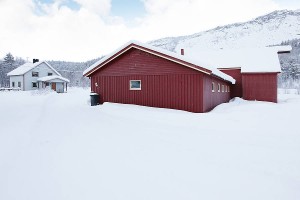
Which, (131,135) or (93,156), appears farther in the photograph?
(131,135)

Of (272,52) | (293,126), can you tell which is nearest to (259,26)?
(272,52)

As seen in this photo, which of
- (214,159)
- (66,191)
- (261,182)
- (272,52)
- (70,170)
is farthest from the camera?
(272,52)

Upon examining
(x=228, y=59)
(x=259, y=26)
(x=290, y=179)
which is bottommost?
(x=290, y=179)

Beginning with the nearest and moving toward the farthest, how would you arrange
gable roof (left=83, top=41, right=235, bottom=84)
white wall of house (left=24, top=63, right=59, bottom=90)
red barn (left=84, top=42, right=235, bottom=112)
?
gable roof (left=83, top=41, right=235, bottom=84), red barn (left=84, top=42, right=235, bottom=112), white wall of house (left=24, top=63, right=59, bottom=90)

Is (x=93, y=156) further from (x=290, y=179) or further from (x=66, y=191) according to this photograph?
(x=290, y=179)

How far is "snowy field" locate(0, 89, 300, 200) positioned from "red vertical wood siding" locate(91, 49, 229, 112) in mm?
4457

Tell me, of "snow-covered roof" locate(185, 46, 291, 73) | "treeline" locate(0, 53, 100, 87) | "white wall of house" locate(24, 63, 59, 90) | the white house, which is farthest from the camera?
"treeline" locate(0, 53, 100, 87)

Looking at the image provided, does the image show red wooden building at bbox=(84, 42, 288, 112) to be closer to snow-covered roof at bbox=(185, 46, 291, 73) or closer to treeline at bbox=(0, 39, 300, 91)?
snow-covered roof at bbox=(185, 46, 291, 73)

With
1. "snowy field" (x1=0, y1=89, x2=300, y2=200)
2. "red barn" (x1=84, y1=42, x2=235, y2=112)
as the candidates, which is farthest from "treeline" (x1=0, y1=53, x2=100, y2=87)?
"snowy field" (x1=0, y1=89, x2=300, y2=200)

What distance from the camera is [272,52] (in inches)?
976

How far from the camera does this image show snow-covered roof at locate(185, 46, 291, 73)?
875 inches

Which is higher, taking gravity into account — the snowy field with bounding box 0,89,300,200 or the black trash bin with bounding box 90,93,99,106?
the black trash bin with bounding box 90,93,99,106

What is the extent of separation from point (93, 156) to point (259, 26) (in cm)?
22263

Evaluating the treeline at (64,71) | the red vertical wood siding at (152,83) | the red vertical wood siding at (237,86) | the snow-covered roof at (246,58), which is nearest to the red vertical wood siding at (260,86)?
the snow-covered roof at (246,58)
